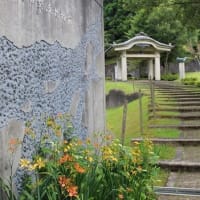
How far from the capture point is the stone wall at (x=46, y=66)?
3.14 metres

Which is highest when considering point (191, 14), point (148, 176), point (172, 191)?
point (191, 14)

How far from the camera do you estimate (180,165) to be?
20.5 feet

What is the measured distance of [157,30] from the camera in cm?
3353

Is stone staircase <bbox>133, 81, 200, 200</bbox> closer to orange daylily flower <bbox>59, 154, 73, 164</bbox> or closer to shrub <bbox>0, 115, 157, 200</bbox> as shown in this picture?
shrub <bbox>0, 115, 157, 200</bbox>

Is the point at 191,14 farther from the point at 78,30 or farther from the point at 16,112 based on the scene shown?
the point at 16,112

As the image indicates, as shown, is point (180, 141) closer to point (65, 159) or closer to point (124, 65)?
point (65, 159)

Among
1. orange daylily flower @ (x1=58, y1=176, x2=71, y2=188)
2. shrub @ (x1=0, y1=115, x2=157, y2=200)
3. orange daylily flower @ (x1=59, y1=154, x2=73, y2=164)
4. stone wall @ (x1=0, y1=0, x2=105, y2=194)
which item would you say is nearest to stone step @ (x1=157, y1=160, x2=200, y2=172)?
stone wall @ (x1=0, y1=0, x2=105, y2=194)

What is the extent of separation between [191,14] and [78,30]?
9.99 metres

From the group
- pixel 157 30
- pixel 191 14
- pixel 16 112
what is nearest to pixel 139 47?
pixel 157 30

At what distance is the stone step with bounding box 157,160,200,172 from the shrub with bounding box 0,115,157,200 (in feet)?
7.62

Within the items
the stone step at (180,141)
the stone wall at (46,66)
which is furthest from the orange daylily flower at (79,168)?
the stone step at (180,141)

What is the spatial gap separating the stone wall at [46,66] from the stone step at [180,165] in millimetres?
1546

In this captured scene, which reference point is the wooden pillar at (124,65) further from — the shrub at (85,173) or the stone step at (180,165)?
the shrub at (85,173)

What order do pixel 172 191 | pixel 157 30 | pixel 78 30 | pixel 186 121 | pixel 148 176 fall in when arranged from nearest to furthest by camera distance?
pixel 148 176, pixel 78 30, pixel 172 191, pixel 186 121, pixel 157 30
